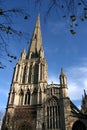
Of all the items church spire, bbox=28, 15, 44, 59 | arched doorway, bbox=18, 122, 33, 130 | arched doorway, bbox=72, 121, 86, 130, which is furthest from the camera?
church spire, bbox=28, 15, 44, 59

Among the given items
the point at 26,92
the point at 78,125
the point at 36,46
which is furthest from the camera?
the point at 36,46

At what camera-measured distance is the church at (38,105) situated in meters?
27.8

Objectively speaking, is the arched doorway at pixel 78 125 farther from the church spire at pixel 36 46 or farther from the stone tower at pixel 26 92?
the church spire at pixel 36 46

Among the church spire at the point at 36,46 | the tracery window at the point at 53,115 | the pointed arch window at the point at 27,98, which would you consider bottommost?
the tracery window at the point at 53,115

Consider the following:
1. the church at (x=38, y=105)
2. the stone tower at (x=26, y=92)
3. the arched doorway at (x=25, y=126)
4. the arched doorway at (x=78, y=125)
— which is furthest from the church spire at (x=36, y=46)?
the arched doorway at (x=78, y=125)

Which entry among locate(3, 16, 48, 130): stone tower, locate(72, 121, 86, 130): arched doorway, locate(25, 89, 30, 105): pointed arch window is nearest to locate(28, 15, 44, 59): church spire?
locate(3, 16, 48, 130): stone tower

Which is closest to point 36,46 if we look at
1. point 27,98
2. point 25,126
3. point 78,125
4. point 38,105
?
point 27,98

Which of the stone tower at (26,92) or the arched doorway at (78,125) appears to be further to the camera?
the stone tower at (26,92)

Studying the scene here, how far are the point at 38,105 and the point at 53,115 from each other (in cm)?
351

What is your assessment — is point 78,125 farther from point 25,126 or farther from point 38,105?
point 25,126

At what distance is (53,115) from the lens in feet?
95.3

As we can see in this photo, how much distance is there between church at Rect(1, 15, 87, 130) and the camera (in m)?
27.8

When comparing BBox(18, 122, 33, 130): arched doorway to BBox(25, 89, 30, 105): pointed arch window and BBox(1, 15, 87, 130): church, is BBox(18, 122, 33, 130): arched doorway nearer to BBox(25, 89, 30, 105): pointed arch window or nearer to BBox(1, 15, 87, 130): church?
BBox(1, 15, 87, 130): church

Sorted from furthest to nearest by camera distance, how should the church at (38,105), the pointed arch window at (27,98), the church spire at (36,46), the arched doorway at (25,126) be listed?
the church spire at (36,46) < the pointed arch window at (27,98) < the arched doorway at (25,126) < the church at (38,105)
